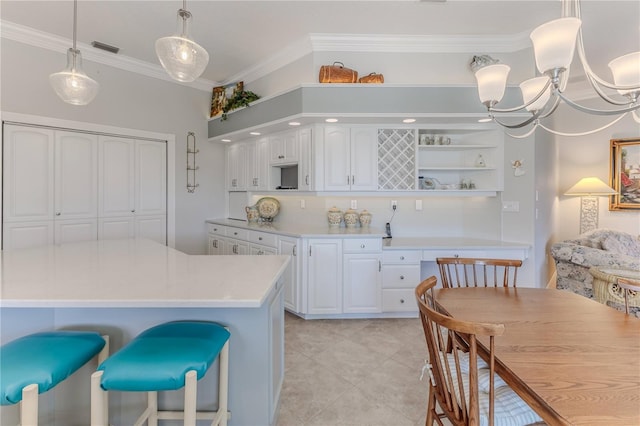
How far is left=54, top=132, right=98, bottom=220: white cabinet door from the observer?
350cm

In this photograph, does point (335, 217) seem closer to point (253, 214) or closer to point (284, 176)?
point (284, 176)

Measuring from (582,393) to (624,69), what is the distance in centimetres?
153

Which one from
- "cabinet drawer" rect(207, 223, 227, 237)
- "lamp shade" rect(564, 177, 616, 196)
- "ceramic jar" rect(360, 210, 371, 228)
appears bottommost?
"cabinet drawer" rect(207, 223, 227, 237)

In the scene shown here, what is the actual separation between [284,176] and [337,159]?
106 centimetres

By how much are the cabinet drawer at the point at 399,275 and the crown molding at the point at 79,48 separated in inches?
150

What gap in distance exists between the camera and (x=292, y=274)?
11.2 ft

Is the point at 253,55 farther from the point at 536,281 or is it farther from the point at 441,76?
the point at 536,281

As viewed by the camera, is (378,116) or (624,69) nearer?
(624,69)

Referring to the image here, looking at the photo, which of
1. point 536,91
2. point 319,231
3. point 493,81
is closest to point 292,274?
point 319,231

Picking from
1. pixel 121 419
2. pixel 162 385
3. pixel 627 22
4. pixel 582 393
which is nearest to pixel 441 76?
pixel 627 22

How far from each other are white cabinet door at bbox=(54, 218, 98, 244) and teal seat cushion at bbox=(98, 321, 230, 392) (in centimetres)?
306

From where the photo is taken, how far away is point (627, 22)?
3.04m

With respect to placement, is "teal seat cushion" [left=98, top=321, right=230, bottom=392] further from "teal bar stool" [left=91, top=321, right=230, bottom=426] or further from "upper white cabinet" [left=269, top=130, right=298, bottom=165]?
"upper white cabinet" [left=269, top=130, right=298, bottom=165]

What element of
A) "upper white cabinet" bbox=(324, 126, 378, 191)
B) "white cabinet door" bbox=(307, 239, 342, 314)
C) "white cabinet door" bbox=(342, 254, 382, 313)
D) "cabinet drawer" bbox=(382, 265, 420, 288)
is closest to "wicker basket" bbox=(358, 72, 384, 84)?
"upper white cabinet" bbox=(324, 126, 378, 191)
